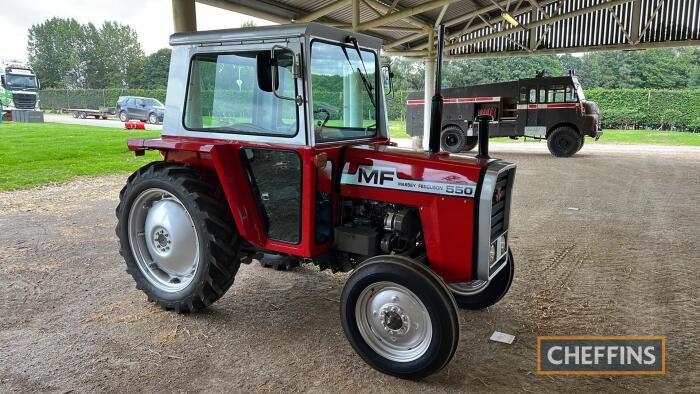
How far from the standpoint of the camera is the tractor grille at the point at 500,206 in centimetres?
337

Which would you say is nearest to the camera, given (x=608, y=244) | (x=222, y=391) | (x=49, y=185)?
(x=222, y=391)

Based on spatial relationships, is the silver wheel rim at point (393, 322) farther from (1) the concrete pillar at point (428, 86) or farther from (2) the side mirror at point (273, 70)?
(1) the concrete pillar at point (428, 86)

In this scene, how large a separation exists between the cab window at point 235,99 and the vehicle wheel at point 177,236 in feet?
1.47

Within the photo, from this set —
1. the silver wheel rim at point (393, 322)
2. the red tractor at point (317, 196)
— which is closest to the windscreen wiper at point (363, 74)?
the red tractor at point (317, 196)

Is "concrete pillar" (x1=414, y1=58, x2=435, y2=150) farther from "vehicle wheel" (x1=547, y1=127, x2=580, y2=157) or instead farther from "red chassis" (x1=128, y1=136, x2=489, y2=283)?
"red chassis" (x1=128, y1=136, x2=489, y2=283)

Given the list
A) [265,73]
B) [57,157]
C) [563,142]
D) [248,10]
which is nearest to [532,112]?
[563,142]

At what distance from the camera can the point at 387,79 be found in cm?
420

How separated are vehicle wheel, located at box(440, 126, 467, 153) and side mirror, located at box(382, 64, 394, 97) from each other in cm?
1330

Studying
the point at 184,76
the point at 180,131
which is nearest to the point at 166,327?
the point at 180,131

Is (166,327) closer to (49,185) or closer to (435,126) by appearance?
(435,126)

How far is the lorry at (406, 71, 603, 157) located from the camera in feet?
51.4

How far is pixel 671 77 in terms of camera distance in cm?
3600

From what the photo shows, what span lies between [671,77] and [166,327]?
135 ft

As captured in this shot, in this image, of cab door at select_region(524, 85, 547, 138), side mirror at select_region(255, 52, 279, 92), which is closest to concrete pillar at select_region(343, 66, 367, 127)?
side mirror at select_region(255, 52, 279, 92)
